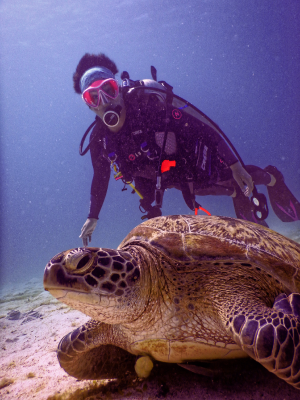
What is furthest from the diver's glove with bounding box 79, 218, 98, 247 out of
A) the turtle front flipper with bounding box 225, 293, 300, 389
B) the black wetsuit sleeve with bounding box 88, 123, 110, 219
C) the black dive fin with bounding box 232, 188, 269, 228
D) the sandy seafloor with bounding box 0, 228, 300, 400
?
the black dive fin with bounding box 232, 188, 269, 228

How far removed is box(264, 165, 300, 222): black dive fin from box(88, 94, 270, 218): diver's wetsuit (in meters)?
2.32

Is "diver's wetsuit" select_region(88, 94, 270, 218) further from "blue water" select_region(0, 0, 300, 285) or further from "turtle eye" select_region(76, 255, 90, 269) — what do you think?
"blue water" select_region(0, 0, 300, 285)

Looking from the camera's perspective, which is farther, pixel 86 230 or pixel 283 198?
pixel 283 198

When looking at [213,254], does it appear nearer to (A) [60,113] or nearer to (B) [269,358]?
(B) [269,358]

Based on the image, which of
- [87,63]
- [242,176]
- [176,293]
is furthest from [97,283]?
[87,63]

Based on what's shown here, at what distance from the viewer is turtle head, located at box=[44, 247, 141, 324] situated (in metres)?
1.30

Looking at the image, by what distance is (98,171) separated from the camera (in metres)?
4.61

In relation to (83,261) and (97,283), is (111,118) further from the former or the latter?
(97,283)

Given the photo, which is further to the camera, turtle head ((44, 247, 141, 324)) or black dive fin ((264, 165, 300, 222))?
black dive fin ((264, 165, 300, 222))

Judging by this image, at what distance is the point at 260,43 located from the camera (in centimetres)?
4862

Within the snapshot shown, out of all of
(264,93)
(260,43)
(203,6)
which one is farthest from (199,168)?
(264,93)

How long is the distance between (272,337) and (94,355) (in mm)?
1587

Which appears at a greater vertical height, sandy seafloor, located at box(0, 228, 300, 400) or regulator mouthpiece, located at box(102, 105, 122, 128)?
regulator mouthpiece, located at box(102, 105, 122, 128)

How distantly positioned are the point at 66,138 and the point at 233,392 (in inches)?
3990
